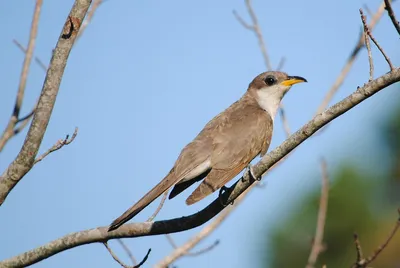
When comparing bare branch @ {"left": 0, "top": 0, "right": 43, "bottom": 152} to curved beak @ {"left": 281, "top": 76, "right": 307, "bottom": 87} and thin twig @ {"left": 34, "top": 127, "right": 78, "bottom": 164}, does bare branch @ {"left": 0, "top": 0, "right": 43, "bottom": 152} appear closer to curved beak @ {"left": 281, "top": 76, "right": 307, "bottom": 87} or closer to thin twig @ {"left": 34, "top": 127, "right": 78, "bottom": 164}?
thin twig @ {"left": 34, "top": 127, "right": 78, "bottom": 164}

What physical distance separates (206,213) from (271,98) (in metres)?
2.57

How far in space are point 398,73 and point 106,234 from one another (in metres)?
2.17

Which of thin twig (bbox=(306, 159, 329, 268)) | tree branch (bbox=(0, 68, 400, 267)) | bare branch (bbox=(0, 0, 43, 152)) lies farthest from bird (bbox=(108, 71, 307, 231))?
bare branch (bbox=(0, 0, 43, 152))

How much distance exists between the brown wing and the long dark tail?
0.81 feet

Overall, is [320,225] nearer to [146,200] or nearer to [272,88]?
[146,200]

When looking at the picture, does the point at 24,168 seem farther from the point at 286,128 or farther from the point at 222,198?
the point at 286,128

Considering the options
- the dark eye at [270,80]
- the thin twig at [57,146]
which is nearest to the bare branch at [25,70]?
the thin twig at [57,146]

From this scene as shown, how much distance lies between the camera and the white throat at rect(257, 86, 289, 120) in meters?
6.93

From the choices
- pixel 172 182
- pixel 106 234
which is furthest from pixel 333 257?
pixel 106 234

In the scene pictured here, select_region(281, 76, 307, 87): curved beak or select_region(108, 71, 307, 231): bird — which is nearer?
select_region(108, 71, 307, 231): bird

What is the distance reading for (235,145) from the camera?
5930 mm

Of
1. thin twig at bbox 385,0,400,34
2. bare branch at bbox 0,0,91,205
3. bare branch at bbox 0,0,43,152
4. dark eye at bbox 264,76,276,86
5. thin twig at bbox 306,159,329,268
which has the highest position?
bare branch at bbox 0,0,43,152

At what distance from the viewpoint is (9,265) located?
4.29m

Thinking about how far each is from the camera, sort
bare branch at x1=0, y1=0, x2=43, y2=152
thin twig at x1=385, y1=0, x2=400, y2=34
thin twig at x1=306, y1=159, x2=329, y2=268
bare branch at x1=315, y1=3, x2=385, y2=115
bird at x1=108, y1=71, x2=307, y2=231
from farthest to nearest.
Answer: bare branch at x1=315, y1=3, x2=385, y2=115 < bird at x1=108, y1=71, x2=307, y2=231 < bare branch at x1=0, y1=0, x2=43, y2=152 < thin twig at x1=306, y1=159, x2=329, y2=268 < thin twig at x1=385, y1=0, x2=400, y2=34
